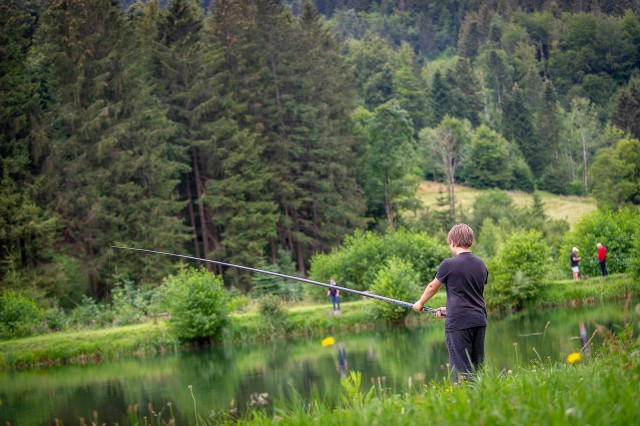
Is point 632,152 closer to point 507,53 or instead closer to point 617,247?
point 617,247

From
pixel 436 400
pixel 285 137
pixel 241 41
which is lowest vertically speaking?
pixel 436 400

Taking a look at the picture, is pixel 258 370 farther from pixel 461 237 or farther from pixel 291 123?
pixel 291 123

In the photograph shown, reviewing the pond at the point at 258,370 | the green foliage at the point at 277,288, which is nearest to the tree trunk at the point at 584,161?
the green foliage at the point at 277,288

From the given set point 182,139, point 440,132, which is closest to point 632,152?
point 440,132

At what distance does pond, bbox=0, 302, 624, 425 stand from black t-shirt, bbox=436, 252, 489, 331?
20.6 ft

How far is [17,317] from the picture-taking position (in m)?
31.1

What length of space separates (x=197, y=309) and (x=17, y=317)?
760 cm

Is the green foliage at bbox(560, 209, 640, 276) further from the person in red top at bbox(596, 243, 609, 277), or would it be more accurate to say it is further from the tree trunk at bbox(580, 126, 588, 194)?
the tree trunk at bbox(580, 126, 588, 194)

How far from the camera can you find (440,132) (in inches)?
2982

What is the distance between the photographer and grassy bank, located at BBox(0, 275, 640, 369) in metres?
28.7

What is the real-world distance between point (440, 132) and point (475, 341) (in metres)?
69.9

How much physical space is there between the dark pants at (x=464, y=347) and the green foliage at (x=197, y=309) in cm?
2252

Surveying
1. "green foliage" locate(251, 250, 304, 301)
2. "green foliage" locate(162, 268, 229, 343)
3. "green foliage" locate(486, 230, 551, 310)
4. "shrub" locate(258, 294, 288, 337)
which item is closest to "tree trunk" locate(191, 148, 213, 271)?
"green foliage" locate(251, 250, 304, 301)

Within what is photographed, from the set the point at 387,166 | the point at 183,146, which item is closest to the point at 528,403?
the point at 183,146
